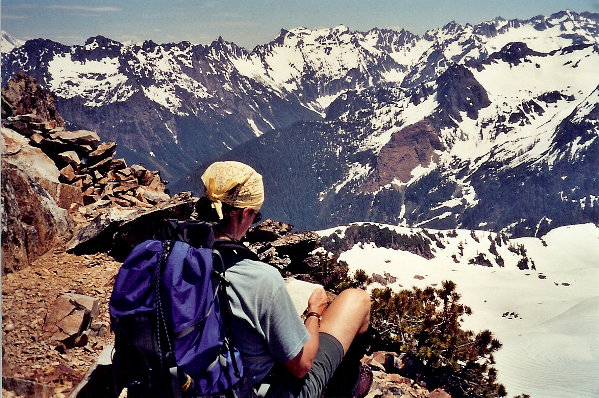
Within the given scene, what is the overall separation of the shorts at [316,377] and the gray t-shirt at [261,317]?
536mm

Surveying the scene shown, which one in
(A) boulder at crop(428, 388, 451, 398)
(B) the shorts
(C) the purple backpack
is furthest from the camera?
Result: (A) boulder at crop(428, 388, 451, 398)

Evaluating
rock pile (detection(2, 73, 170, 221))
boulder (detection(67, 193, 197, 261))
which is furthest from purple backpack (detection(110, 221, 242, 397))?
rock pile (detection(2, 73, 170, 221))

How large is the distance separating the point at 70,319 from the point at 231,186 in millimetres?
6059

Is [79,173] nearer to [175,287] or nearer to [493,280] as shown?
[175,287]

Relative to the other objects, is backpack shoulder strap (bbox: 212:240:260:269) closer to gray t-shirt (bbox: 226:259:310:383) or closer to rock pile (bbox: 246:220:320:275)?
gray t-shirt (bbox: 226:259:310:383)

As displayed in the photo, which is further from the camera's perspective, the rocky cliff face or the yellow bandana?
the rocky cliff face

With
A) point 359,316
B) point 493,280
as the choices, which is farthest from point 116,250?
point 493,280

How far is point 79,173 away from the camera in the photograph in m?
17.8

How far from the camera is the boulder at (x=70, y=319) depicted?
30.2 feet

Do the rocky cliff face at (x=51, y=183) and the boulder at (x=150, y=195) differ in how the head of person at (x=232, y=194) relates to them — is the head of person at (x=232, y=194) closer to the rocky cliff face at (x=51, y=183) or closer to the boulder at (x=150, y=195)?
the rocky cliff face at (x=51, y=183)

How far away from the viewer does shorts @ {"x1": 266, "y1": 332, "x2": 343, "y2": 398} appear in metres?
5.86

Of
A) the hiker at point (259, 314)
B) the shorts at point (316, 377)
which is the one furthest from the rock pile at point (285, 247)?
the hiker at point (259, 314)

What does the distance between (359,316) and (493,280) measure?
427 feet

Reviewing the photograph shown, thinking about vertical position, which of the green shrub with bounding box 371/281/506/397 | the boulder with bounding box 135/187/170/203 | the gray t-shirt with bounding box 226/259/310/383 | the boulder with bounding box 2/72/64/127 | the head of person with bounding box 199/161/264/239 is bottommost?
the green shrub with bounding box 371/281/506/397
